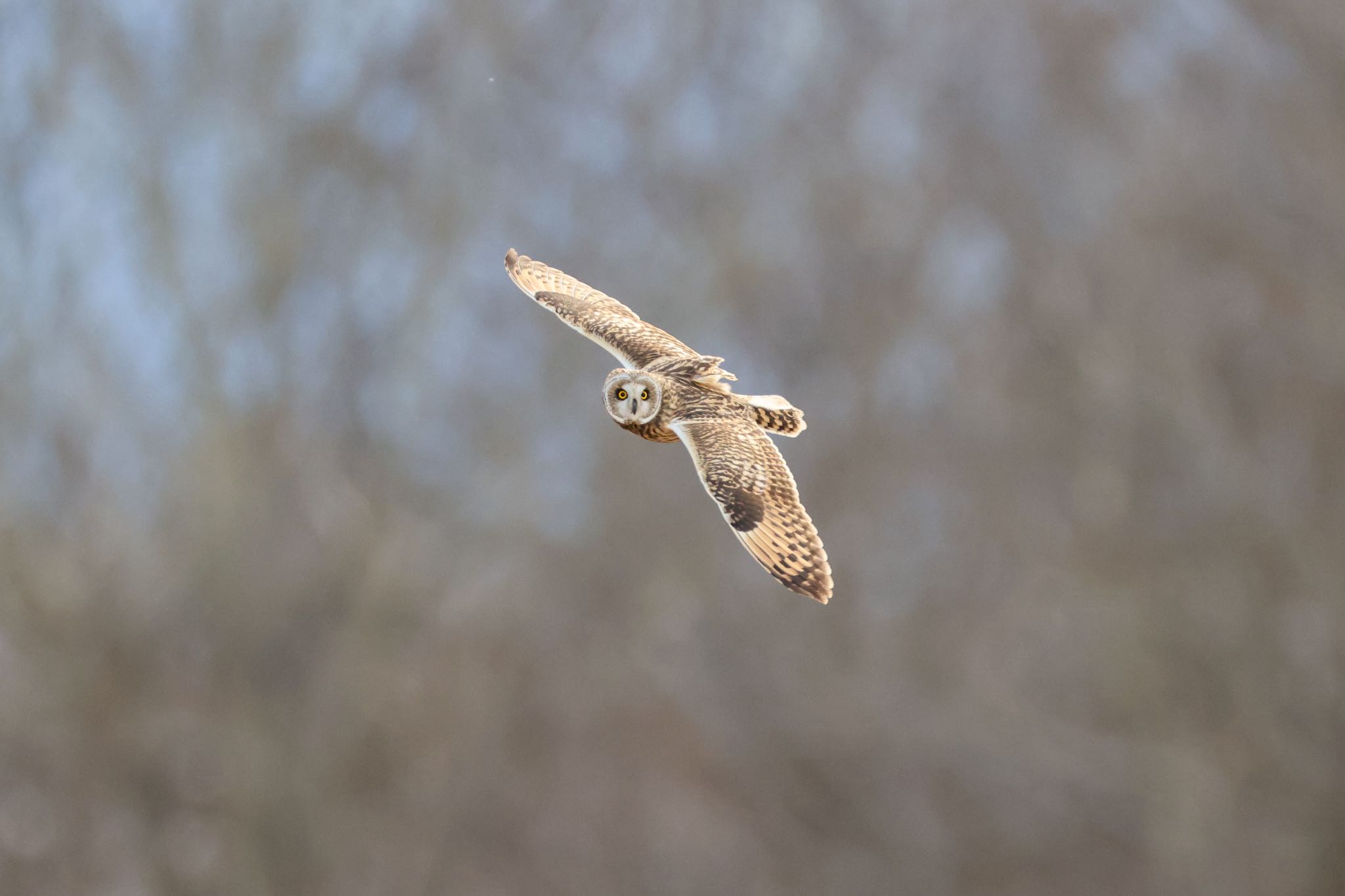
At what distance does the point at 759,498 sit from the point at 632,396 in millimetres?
378

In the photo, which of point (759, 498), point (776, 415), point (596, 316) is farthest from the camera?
point (596, 316)

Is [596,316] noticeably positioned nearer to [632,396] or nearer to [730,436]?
[632,396]

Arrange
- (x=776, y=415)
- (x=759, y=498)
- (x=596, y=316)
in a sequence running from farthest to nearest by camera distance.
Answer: (x=596, y=316) → (x=776, y=415) → (x=759, y=498)

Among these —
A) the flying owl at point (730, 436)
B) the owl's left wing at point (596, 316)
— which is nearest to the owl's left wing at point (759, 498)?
the flying owl at point (730, 436)

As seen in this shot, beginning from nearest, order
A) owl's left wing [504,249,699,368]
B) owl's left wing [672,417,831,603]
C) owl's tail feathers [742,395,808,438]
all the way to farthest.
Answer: owl's left wing [672,417,831,603] < owl's tail feathers [742,395,808,438] < owl's left wing [504,249,699,368]

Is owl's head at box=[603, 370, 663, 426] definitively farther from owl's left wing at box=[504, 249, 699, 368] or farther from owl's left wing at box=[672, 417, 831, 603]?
owl's left wing at box=[504, 249, 699, 368]

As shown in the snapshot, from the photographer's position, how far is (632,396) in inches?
112

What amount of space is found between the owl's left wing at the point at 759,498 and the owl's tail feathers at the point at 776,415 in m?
0.07

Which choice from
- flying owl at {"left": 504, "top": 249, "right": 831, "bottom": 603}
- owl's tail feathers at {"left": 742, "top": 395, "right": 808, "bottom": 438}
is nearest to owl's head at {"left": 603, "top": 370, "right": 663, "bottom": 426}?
flying owl at {"left": 504, "top": 249, "right": 831, "bottom": 603}

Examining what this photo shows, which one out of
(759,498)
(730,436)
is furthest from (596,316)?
(759,498)

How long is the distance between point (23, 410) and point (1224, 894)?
5.70m

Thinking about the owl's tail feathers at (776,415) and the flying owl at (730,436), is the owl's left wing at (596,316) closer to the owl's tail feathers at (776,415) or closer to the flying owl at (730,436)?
the flying owl at (730,436)

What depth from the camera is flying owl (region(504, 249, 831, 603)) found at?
107 inches

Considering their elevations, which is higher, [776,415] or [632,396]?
[776,415]
